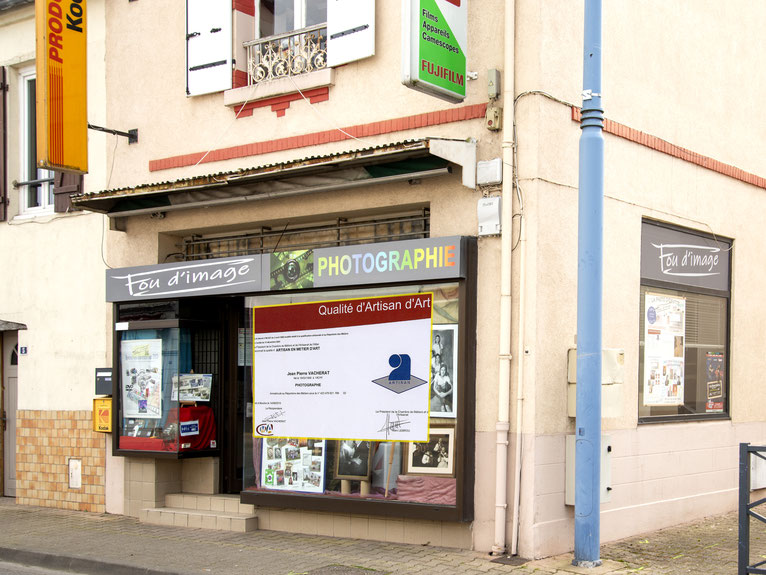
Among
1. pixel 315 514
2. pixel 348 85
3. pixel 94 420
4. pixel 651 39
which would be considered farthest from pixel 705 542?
pixel 94 420

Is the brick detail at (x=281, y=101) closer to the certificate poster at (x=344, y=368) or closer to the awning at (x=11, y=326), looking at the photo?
the certificate poster at (x=344, y=368)

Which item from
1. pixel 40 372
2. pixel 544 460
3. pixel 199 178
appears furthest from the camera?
pixel 40 372

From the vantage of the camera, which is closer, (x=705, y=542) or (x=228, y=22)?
(x=705, y=542)

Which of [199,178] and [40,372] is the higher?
[199,178]

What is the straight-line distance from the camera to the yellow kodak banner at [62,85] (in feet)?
35.1

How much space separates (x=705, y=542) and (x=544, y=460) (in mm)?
2217

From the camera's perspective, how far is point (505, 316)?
8.41 metres

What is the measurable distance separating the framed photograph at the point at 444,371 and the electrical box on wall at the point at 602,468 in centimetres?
110

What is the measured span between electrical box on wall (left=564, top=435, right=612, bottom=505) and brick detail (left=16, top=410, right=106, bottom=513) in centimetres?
613

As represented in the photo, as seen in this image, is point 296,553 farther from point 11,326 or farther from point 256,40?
point 11,326

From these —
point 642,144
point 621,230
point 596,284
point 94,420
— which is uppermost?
point 642,144

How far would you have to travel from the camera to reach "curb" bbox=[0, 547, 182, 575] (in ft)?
27.4

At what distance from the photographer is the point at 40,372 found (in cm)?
1262

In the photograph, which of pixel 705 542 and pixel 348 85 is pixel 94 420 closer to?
pixel 348 85
